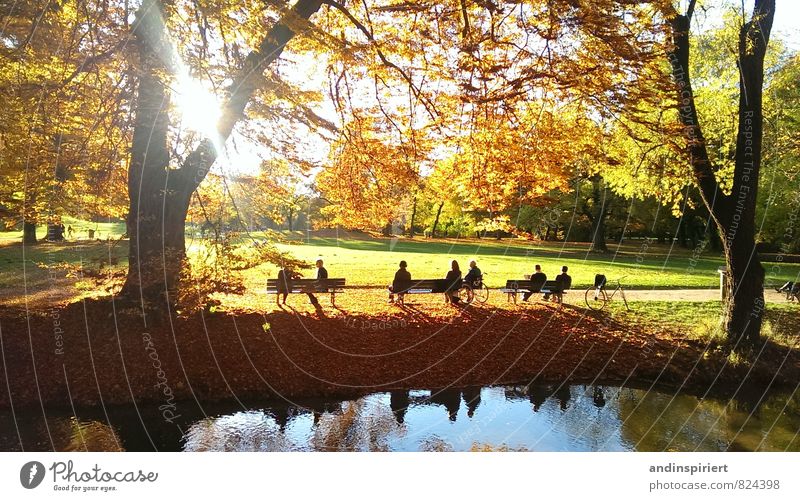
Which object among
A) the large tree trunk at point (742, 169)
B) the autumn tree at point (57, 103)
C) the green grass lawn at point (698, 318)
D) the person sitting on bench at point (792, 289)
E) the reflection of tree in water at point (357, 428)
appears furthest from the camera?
the person sitting on bench at point (792, 289)

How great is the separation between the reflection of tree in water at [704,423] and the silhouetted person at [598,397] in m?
0.24

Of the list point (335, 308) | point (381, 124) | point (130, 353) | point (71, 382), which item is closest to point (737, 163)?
point (381, 124)

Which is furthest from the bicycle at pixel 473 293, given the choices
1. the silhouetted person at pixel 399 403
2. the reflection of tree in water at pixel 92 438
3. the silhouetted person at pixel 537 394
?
the reflection of tree in water at pixel 92 438

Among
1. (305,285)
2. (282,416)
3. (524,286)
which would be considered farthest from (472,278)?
(282,416)

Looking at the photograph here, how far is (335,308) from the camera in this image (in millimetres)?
9750

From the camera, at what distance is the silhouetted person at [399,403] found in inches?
237

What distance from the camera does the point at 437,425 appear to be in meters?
5.82

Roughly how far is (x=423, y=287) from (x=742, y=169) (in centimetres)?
659

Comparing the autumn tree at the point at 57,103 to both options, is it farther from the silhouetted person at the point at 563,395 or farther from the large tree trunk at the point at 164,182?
the silhouetted person at the point at 563,395

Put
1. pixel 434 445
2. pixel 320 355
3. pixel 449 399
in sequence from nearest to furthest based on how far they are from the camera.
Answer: pixel 434 445 → pixel 449 399 → pixel 320 355

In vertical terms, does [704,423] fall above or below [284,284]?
below

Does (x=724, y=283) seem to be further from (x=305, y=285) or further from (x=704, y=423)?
(x=305, y=285)

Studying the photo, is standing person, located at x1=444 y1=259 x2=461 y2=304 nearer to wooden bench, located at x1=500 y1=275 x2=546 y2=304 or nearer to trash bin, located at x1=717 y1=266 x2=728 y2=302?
wooden bench, located at x1=500 y1=275 x2=546 y2=304

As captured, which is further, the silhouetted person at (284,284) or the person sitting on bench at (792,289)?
the person sitting on bench at (792,289)
